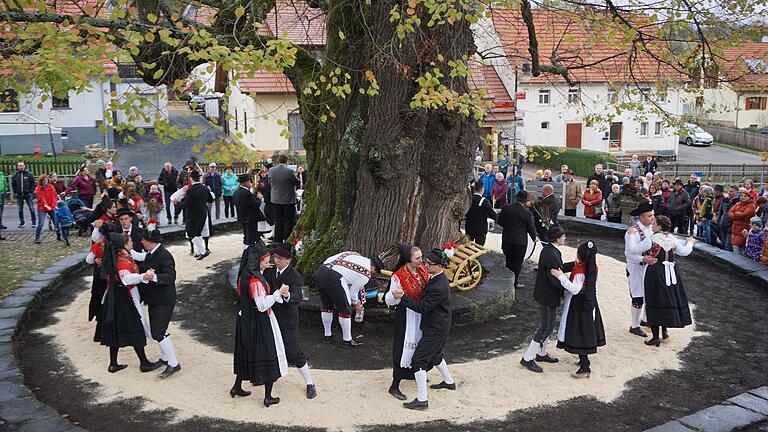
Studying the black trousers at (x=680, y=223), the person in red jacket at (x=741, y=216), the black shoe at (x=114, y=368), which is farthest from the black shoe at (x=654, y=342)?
the black trousers at (x=680, y=223)

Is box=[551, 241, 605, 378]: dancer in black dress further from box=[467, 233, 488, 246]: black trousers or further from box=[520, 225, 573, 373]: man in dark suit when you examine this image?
box=[467, 233, 488, 246]: black trousers

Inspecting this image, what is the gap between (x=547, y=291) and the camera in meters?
8.76

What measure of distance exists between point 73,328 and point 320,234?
3990 millimetres

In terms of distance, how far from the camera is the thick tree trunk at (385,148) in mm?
10875

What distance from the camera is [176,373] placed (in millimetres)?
8734

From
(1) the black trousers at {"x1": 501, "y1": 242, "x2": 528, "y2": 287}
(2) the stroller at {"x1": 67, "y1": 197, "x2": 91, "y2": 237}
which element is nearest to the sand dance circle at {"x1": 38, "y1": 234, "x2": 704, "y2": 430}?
(1) the black trousers at {"x1": 501, "y1": 242, "x2": 528, "y2": 287}

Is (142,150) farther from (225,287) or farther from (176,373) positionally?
(176,373)

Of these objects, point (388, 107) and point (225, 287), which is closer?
point (388, 107)

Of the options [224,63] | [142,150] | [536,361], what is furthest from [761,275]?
[142,150]

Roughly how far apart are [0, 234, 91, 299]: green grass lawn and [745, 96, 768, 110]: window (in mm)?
46001

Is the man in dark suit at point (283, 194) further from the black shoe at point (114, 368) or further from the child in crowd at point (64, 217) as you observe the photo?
the black shoe at point (114, 368)

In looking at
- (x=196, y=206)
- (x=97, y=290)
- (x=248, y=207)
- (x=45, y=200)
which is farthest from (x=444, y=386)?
(x=45, y=200)

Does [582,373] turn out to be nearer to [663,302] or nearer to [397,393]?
[663,302]

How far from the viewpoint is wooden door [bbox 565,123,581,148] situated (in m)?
38.0
